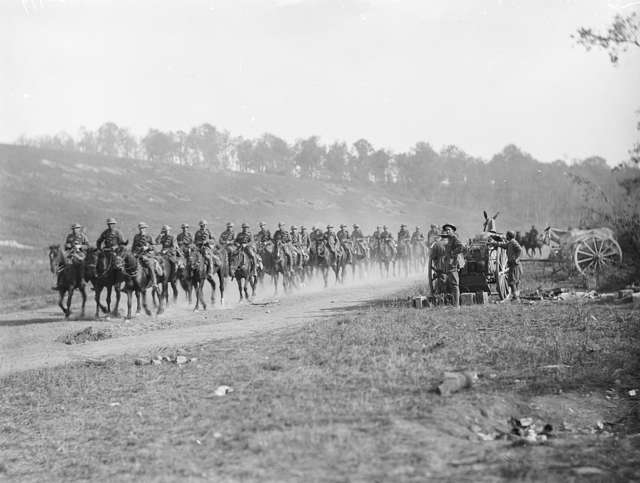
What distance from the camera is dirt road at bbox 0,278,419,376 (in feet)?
43.8

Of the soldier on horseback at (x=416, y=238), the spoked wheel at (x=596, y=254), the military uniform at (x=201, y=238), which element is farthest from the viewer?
the soldier on horseback at (x=416, y=238)

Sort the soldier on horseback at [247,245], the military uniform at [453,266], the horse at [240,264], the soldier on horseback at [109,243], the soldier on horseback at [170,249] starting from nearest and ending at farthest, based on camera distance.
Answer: the military uniform at [453,266], the soldier on horseback at [109,243], the soldier on horseback at [170,249], the horse at [240,264], the soldier on horseback at [247,245]

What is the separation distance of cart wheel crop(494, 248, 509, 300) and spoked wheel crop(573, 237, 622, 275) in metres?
3.57

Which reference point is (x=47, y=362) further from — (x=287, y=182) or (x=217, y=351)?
(x=287, y=182)

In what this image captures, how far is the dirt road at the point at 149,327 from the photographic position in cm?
1336

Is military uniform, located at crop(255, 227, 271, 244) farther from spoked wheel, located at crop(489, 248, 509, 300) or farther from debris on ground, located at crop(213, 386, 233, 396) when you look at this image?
debris on ground, located at crop(213, 386, 233, 396)

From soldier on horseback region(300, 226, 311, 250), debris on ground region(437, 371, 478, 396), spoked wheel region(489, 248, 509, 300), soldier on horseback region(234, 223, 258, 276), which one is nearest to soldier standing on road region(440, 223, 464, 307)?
spoked wheel region(489, 248, 509, 300)

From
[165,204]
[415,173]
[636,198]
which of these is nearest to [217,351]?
[636,198]

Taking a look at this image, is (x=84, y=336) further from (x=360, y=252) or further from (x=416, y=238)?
(x=416, y=238)

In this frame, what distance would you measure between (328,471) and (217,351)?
6099mm

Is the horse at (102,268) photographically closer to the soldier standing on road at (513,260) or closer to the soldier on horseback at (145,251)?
the soldier on horseback at (145,251)

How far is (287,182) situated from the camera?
9719 centimetres

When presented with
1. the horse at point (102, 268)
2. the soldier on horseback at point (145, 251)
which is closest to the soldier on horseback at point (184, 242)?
the soldier on horseback at point (145, 251)

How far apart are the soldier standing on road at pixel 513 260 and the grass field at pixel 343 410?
4563 millimetres
